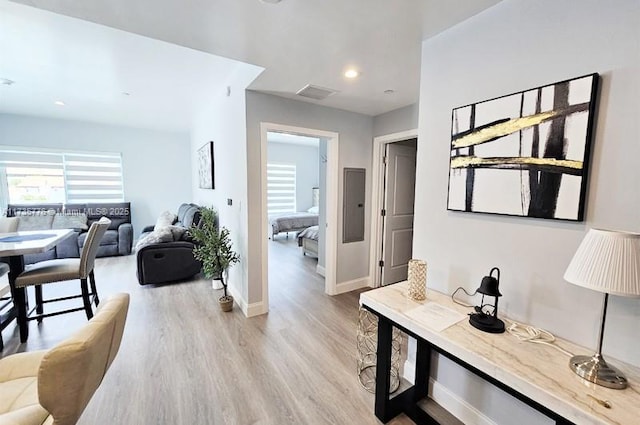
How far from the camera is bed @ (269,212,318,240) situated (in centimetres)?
698

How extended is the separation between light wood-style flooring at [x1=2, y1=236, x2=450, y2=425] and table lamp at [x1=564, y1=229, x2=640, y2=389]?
1113 mm

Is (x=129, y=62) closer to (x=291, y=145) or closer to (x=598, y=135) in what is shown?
(x=598, y=135)

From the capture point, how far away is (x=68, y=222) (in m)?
5.10

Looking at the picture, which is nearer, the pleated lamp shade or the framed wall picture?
the pleated lamp shade

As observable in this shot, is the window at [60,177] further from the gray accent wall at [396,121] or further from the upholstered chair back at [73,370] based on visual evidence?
the upholstered chair back at [73,370]

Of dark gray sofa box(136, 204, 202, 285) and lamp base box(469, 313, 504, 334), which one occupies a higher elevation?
lamp base box(469, 313, 504, 334)

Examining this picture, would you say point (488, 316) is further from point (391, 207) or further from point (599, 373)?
point (391, 207)

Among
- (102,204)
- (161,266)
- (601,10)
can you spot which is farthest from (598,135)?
(102,204)

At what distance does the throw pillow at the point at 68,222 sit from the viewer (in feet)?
16.5

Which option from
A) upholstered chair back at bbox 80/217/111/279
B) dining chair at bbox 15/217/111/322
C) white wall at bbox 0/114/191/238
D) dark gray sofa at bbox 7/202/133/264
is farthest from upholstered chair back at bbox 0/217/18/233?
white wall at bbox 0/114/191/238

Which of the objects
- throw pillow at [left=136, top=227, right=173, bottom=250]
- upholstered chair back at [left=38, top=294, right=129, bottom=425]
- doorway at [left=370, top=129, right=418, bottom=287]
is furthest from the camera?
throw pillow at [left=136, top=227, right=173, bottom=250]

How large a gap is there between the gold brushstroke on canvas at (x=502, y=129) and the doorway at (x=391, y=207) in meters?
1.97

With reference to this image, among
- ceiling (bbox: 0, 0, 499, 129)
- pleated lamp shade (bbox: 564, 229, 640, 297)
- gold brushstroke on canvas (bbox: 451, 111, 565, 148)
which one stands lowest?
pleated lamp shade (bbox: 564, 229, 640, 297)

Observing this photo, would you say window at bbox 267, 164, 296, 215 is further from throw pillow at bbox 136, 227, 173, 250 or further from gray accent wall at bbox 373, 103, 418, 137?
gray accent wall at bbox 373, 103, 418, 137
